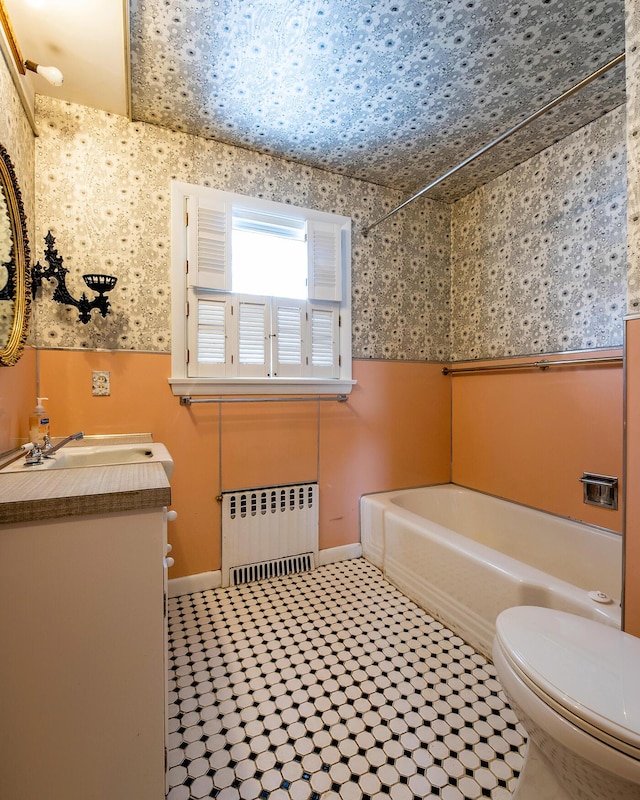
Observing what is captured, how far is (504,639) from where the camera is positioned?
98 centimetres

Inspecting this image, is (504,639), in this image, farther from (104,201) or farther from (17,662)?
(104,201)

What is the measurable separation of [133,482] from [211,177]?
1.87 meters

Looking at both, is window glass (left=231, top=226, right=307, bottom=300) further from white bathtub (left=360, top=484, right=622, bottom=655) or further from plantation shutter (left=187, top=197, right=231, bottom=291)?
white bathtub (left=360, top=484, right=622, bottom=655)

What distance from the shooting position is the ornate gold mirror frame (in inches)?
52.3

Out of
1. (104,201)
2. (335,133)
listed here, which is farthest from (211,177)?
(335,133)

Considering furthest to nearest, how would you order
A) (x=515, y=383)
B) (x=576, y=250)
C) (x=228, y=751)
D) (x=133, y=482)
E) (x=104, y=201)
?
(x=515, y=383)
(x=576, y=250)
(x=104, y=201)
(x=228, y=751)
(x=133, y=482)

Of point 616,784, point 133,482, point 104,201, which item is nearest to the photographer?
point 616,784

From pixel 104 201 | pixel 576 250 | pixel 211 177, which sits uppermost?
pixel 211 177

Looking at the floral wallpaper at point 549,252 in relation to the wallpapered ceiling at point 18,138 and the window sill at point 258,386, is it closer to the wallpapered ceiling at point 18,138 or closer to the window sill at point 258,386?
the window sill at point 258,386

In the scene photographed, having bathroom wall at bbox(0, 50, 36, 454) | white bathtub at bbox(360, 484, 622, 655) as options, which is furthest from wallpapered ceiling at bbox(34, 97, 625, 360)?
white bathtub at bbox(360, 484, 622, 655)

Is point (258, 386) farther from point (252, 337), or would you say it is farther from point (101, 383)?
point (101, 383)

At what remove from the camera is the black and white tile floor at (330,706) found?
1.08m

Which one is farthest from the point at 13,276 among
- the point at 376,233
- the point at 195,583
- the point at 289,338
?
the point at 376,233

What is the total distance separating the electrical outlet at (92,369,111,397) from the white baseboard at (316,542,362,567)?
1585 mm
